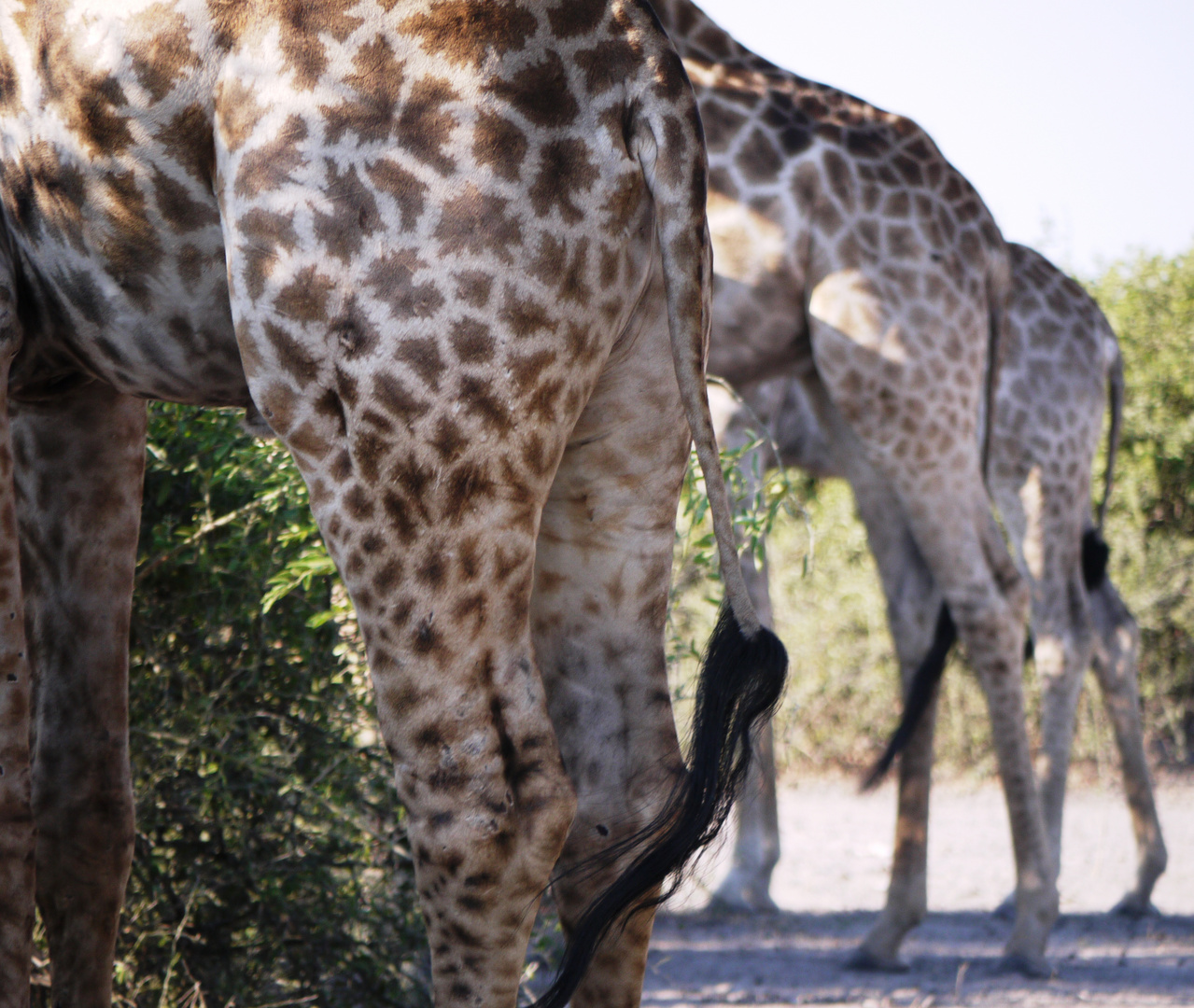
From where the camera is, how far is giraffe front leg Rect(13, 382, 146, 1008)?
1797 mm

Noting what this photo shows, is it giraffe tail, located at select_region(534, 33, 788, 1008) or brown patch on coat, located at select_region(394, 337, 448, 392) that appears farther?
giraffe tail, located at select_region(534, 33, 788, 1008)

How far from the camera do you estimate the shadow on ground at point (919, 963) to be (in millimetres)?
3314

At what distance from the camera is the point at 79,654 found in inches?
72.3

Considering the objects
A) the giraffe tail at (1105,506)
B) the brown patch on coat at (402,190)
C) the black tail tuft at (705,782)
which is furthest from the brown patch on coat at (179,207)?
the giraffe tail at (1105,506)

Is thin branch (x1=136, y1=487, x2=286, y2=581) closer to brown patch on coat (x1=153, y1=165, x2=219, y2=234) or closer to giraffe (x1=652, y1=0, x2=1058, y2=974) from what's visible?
brown patch on coat (x1=153, y1=165, x2=219, y2=234)

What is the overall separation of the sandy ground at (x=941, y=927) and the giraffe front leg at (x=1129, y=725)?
122mm

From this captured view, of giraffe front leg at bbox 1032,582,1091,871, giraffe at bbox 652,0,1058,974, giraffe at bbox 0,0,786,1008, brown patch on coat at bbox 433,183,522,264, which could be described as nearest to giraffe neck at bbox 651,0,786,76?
giraffe at bbox 652,0,1058,974

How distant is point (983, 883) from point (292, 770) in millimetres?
3400

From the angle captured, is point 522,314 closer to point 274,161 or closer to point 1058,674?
point 274,161

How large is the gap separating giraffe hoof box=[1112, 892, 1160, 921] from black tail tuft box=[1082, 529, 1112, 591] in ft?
3.66

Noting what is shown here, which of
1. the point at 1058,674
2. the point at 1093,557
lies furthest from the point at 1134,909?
the point at 1093,557

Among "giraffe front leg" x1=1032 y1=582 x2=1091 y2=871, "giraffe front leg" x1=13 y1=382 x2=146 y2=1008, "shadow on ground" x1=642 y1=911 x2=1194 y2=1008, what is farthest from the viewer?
"giraffe front leg" x1=1032 y1=582 x2=1091 y2=871

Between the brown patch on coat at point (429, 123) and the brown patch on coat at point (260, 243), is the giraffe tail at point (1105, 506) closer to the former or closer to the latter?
the brown patch on coat at point (429, 123)

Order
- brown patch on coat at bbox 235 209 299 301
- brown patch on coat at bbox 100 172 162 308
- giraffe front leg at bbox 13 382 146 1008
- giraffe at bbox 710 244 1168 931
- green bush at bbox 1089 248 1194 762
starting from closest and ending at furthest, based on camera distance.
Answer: brown patch on coat at bbox 235 209 299 301 → brown patch on coat at bbox 100 172 162 308 → giraffe front leg at bbox 13 382 146 1008 → giraffe at bbox 710 244 1168 931 → green bush at bbox 1089 248 1194 762
